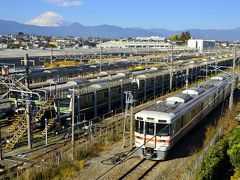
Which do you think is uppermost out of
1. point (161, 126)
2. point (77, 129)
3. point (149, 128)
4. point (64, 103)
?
point (161, 126)

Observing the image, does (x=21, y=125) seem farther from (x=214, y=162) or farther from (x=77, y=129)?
(x=214, y=162)

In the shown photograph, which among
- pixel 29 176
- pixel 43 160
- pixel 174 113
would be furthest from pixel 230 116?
pixel 29 176

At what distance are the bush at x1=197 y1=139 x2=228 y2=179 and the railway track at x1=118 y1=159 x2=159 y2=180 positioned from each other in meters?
2.82

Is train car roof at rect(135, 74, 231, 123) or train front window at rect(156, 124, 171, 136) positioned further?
train car roof at rect(135, 74, 231, 123)

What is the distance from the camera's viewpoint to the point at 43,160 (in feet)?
55.4

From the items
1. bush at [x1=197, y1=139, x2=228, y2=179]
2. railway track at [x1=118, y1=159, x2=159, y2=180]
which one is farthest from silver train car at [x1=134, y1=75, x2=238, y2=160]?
bush at [x1=197, y1=139, x2=228, y2=179]

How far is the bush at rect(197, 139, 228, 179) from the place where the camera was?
12691 millimetres

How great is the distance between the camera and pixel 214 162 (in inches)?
539

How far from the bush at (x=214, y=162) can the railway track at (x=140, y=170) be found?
2.82 meters

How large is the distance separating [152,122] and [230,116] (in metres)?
10.6

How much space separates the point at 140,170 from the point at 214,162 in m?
3.58

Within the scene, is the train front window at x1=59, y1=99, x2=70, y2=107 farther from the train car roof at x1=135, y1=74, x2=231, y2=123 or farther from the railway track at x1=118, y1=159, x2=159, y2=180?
the railway track at x1=118, y1=159, x2=159, y2=180

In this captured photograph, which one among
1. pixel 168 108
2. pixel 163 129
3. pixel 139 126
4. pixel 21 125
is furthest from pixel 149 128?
pixel 21 125

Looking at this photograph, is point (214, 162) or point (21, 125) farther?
point (21, 125)
